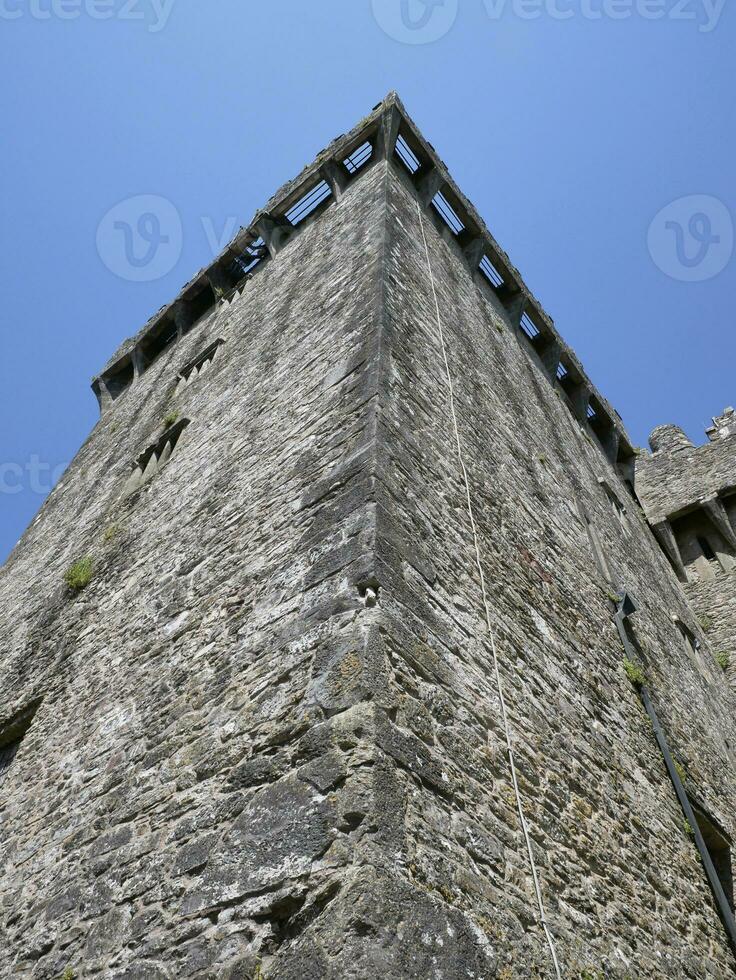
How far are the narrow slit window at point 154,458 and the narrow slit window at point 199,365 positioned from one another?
121cm

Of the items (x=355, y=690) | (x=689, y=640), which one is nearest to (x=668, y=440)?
(x=689, y=640)

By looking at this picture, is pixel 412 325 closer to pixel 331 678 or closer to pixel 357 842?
pixel 331 678

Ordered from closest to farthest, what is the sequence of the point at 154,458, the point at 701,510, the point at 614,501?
the point at 154,458 < the point at 614,501 < the point at 701,510

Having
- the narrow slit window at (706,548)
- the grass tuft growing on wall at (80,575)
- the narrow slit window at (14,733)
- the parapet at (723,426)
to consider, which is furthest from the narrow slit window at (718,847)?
the parapet at (723,426)

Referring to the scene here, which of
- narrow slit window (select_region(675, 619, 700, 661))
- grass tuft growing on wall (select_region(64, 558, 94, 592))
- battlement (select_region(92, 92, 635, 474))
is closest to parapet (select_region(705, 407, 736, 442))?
battlement (select_region(92, 92, 635, 474))

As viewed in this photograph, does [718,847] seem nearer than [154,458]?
Yes

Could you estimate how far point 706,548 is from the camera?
53.2 ft

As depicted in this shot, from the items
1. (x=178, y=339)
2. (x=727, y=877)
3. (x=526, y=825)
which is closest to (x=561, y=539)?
(x=727, y=877)

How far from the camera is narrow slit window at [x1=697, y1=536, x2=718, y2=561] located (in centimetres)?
1598

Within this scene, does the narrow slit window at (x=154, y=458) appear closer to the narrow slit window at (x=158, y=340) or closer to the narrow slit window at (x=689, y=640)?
the narrow slit window at (x=158, y=340)

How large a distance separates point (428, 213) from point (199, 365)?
3.29 metres

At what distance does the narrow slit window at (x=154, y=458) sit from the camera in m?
8.07

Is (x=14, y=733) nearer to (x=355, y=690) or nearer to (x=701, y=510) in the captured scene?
(x=355, y=690)

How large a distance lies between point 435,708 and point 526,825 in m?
0.73
